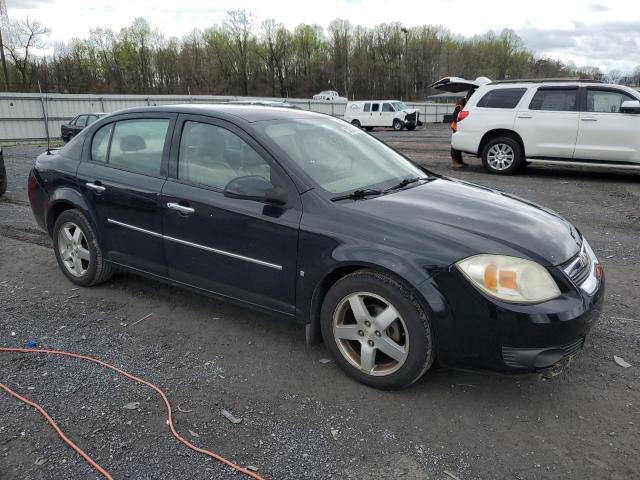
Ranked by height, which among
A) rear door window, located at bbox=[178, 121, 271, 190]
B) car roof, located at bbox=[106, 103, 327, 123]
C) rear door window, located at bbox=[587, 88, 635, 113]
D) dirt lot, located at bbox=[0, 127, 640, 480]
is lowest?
dirt lot, located at bbox=[0, 127, 640, 480]

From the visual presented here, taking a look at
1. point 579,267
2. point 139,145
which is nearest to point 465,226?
point 579,267

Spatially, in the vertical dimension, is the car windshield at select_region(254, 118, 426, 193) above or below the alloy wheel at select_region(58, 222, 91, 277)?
above

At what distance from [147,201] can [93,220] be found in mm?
774

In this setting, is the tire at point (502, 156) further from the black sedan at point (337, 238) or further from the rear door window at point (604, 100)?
the black sedan at point (337, 238)

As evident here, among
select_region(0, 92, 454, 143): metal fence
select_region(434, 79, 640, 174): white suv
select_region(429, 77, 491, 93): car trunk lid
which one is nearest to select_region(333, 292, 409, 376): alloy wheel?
select_region(434, 79, 640, 174): white suv

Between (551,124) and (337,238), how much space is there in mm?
8615

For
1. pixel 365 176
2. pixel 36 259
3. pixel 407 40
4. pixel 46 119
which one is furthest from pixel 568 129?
pixel 407 40

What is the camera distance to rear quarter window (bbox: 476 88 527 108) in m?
10.4

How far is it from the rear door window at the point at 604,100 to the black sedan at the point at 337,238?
7.32m

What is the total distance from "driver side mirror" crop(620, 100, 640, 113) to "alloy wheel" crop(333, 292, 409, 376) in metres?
8.64

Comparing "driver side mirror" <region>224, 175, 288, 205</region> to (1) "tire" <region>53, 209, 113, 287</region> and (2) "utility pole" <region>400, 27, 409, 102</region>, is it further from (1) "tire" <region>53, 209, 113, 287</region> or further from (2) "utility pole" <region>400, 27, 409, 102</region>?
(2) "utility pole" <region>400, 27, 409, 102</region>

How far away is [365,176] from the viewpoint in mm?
3537

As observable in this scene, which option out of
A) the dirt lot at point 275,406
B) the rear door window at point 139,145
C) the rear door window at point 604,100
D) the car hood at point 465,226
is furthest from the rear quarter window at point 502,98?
the rear door window at point 139,145

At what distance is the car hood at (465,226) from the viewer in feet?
8.80
